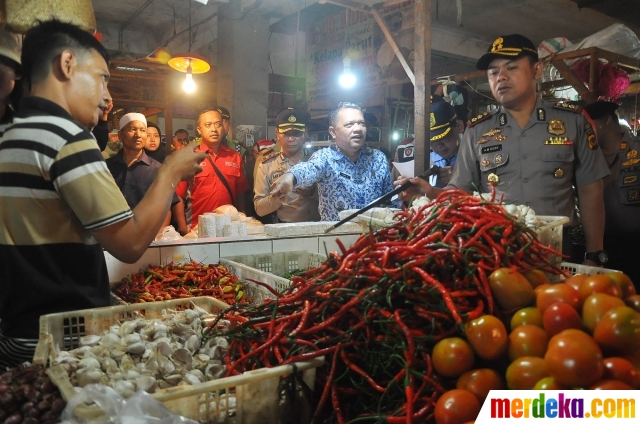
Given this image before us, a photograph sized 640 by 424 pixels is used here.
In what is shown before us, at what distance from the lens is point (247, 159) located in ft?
26.2

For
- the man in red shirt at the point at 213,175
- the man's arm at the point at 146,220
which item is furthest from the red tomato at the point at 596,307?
the man in red shirt at the point at 213,175

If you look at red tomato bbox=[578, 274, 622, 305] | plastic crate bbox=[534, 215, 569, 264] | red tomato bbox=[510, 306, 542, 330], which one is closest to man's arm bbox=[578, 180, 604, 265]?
plastic crate bbox=[534, 215, 569, 264]

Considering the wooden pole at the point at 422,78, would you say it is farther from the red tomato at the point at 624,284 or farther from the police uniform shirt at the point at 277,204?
Result: the red tomato at the point at 624,284

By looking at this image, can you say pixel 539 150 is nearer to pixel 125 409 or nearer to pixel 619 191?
pixel 619 191

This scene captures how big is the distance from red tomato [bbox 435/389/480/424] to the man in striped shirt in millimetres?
1273

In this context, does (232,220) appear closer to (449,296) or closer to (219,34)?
(449,296)

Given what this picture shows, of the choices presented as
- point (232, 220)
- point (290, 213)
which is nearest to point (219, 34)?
point (290, 213)

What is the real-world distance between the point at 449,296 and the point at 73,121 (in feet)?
4.84

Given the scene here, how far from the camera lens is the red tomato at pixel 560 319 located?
1.17 meters

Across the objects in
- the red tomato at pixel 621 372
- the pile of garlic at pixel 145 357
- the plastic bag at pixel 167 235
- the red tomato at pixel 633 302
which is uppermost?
the plastic bag at pixel 167 235

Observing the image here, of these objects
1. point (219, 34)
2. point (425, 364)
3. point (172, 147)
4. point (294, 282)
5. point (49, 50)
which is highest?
point (219, 34)

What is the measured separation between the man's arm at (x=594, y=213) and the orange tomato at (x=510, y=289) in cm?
212

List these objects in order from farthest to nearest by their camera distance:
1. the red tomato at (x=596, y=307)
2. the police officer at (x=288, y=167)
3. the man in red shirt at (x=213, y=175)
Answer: the man in red shirt at (x=213, y=175)
the police officer at (x=288, y=167)
the red tomato at (x=596, y=307)

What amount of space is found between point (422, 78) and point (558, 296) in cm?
269
